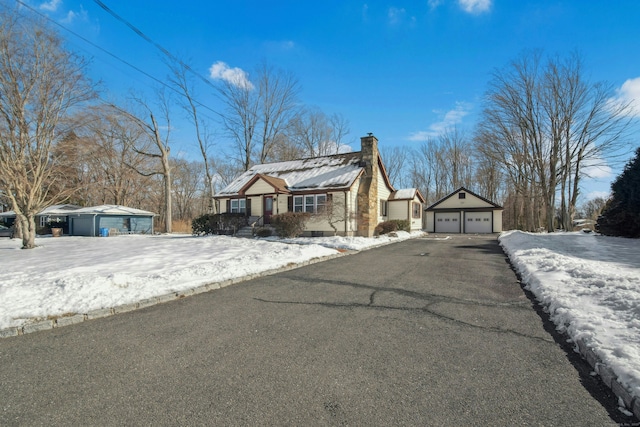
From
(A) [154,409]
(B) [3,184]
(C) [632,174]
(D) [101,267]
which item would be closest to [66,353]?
(A) [154,409]

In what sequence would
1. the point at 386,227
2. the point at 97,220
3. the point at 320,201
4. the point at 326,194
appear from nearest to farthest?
1. the point at 326,194
2. the point at 320,201
3. the point at 386,227
4. the point at 97,220

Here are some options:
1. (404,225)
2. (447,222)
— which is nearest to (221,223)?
(404,225)

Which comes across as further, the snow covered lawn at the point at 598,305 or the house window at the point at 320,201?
the house window at the point at 320,201

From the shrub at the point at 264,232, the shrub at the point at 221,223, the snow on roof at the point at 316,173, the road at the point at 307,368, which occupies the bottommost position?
the road at the point at 307,368

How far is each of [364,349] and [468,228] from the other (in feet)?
102

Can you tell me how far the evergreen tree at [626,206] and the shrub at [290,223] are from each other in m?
15.1

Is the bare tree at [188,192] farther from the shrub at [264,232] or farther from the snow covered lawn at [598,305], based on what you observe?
the snow covered lawn at [598,305]

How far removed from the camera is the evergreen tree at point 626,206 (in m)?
13.4

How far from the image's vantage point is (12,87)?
1347 centimetres

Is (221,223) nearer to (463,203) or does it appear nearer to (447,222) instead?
(447,222)

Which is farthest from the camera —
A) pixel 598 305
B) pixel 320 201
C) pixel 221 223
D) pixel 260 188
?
pixel 260 188

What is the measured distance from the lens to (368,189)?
20.7m

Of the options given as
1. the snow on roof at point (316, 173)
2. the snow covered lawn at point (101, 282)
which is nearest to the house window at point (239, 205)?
the snow on roof at point (316, 173)

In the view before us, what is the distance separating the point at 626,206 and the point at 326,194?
14609 mm
